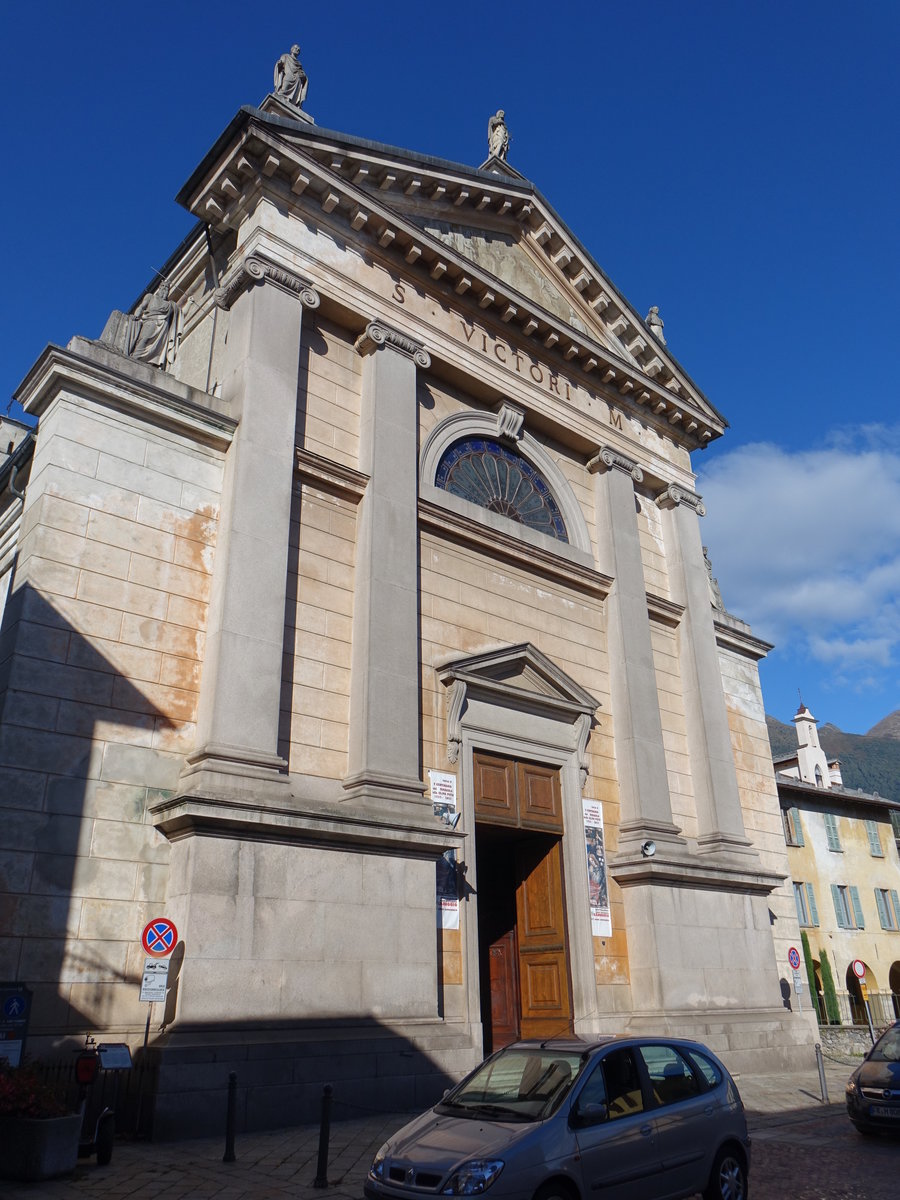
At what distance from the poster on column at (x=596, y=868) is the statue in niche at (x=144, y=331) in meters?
11.1

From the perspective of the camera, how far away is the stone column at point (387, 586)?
46.7 feet

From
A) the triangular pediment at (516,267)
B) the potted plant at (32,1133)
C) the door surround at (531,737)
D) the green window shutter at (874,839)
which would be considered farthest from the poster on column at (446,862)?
the green window shutter at (874,839)

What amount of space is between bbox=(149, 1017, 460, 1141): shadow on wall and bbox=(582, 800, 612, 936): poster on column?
446 centimetres

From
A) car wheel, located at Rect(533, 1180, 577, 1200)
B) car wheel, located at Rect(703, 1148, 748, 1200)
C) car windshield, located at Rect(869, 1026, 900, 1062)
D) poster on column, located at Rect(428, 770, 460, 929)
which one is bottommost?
car wheel, located at Rect(703, 1148, 748, 1200)

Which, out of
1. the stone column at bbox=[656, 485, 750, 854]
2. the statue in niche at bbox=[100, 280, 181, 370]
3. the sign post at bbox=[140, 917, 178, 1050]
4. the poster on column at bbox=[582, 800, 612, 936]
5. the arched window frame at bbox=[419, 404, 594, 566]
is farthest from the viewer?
the stone column at bbox=[656, 485, 750, 854]

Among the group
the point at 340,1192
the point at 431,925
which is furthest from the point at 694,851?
the point at 340,1192

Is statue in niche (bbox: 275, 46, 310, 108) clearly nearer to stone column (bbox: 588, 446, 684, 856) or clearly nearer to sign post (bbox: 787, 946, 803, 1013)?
stone column (bbox: 588, 446, 684, 856)

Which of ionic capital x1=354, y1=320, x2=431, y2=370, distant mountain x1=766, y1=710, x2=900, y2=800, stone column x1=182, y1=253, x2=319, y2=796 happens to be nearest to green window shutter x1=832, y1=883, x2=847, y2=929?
ionic capital x1=354, y1=320, x2=431, y2=370

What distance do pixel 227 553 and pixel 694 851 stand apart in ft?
38.7

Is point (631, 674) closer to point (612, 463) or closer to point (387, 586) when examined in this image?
point (612, 463)

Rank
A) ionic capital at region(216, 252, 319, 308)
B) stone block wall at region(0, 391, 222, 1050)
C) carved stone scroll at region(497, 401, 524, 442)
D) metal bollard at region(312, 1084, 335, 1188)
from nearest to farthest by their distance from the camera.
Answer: metal bollard at region(312, 1084, 335, 1188), stone block wall at region(0, 391, 222, 1050), ionic capital at region(216, 252, 319, 308), carved stone scroll at region(497, 401, 524, 442)

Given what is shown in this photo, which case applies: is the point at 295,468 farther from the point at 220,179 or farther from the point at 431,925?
the point at 431,925

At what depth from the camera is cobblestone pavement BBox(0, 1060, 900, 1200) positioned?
809cm

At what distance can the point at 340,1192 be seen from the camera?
26.6 feet
